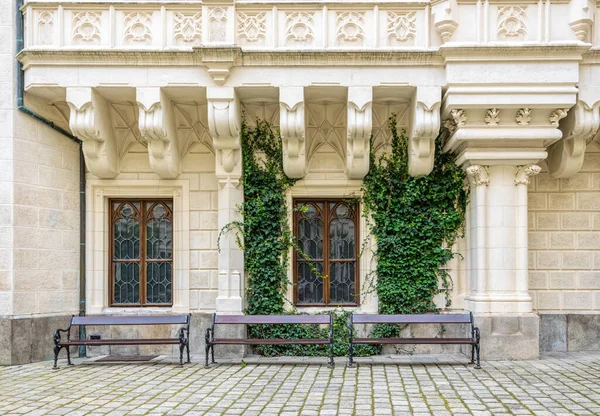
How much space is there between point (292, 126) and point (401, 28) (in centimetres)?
255

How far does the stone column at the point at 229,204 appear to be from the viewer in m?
11.1

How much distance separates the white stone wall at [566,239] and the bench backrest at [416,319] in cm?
212

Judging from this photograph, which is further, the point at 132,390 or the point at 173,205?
the point at 173,205

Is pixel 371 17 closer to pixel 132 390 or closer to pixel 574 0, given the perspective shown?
pixel 574 0

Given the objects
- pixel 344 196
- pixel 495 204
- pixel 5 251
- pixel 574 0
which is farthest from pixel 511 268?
pixel 5 251

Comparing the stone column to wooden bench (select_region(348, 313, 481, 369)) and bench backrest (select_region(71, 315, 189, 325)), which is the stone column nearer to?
bench backrest (select_region(71, 315, 189, 325))

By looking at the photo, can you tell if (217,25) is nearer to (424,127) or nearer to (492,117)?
(424,127)

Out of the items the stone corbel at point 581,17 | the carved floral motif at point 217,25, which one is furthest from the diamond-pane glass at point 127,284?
the stone corbel at point 581,17

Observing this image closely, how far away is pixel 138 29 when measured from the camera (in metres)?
10.7

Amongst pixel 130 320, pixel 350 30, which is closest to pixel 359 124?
pixel 350 30

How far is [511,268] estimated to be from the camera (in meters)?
10.9

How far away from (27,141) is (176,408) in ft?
19.9

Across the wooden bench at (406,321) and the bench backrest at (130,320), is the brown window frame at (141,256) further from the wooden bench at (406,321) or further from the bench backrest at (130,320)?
the wooden bench at (406,321)

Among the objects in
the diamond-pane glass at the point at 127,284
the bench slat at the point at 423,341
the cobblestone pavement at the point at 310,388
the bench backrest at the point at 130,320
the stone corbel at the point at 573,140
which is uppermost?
the stone corbel at the point at 573,140
